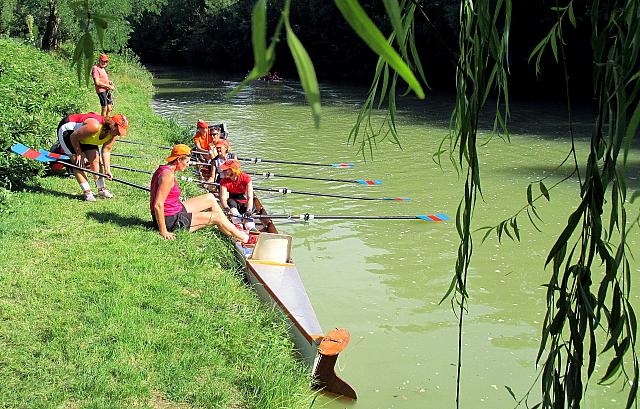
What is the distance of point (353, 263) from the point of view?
9.21 metres

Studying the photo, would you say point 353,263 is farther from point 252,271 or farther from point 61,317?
point 61,317

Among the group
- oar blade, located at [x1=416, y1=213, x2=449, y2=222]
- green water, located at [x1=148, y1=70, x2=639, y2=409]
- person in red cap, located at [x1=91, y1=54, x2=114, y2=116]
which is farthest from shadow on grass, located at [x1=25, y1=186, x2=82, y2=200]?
oar blade, located at [x1=416, y1=213, x2=449, y2=222]

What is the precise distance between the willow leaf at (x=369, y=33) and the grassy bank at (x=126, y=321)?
3.76 meters

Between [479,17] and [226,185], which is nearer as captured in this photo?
[479,17]

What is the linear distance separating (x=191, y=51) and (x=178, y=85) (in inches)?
911

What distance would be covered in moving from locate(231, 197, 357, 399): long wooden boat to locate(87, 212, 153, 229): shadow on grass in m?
1.08

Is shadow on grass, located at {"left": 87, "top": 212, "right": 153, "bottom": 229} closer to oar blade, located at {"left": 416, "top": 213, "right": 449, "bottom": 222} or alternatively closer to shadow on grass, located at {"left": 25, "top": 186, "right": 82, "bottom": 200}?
shadow on grass, located at {"left": 25, "top": 186, "right": 82, "bottom": 200}

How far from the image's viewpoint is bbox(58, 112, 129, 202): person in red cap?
329 inches

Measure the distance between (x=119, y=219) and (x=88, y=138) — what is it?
1.23m

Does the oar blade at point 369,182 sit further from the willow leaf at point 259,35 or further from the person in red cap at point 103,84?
the willow leaf at point 259,35

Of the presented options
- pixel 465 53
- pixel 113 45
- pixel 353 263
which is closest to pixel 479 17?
pixel 465 53

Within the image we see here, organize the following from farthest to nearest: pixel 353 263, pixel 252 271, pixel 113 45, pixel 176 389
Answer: pixel 113 45 < pixel 353 263 < pixel 252 271 < pixel 176 389

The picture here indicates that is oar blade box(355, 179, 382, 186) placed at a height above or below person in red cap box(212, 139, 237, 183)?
below

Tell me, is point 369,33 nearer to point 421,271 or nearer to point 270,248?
point 270,248
